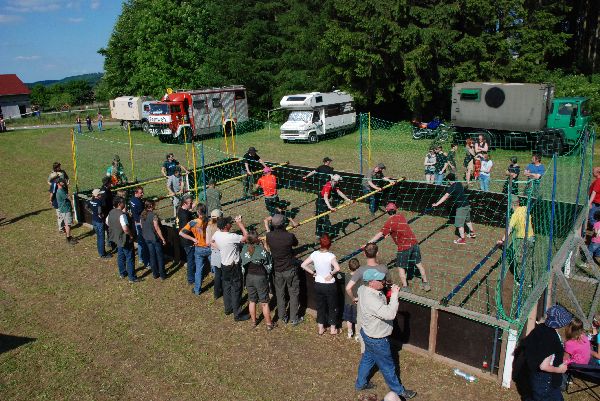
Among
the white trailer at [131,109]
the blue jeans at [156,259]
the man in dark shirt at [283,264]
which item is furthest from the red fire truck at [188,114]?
the man in dark shirt at [283,264]

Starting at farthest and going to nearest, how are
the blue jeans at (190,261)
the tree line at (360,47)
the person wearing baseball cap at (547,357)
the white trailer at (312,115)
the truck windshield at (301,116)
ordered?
the truck windshield at (301,116) < the white trailer at (312,115) < the tree line at (360,47) < the blue jeans at (190,261) < the person wearing baseball cap at (547,357)

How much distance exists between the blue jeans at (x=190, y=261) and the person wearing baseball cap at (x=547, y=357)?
20.4 ft

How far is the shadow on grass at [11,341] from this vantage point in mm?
7855

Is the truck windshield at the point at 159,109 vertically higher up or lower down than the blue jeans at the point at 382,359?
higher up

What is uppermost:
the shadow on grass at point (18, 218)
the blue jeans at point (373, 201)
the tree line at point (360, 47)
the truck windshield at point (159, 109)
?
the tree line at point (360, 47)

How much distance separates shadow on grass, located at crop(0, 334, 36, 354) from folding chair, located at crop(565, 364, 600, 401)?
8.29 meters

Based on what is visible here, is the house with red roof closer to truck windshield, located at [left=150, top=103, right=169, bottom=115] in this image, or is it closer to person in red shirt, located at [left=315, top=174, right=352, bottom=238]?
truck windshield, located at [left=150, top=103, right=169, bottom=115]

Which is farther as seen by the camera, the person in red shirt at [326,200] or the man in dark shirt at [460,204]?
the person in red shirt at [326,200]

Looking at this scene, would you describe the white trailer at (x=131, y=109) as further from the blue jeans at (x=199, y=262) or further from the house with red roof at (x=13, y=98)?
the house with red roof at (x=13, y=98)

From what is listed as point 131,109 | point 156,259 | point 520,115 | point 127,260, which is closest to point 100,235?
point 127,260

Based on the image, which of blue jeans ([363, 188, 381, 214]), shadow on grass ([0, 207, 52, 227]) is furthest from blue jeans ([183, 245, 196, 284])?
shadow on grass ([0, 207, 52, 227])

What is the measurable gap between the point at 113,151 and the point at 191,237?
1960 centimetres

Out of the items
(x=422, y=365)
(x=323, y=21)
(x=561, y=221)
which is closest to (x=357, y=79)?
(x=323, y=21)

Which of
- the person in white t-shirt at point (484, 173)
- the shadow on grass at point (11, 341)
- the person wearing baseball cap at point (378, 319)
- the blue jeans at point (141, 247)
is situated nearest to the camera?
the person wearing baseball cap at point (378, 319)
